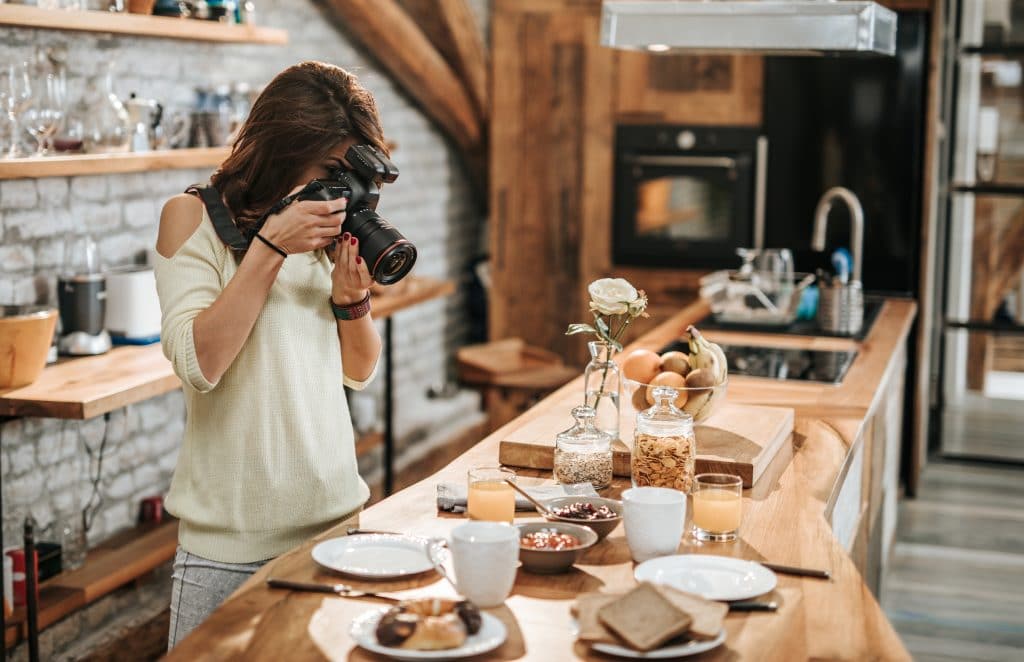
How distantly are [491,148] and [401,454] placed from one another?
1543mm

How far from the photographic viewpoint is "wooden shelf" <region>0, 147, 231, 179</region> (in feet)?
10.6

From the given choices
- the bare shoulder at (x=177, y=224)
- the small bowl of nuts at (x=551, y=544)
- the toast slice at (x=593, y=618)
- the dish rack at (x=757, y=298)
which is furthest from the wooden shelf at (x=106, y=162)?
the toast slice at (x=593, y=618)

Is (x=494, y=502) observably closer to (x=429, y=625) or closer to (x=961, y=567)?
(x=429, y=625)

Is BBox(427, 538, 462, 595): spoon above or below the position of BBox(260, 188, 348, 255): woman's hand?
below

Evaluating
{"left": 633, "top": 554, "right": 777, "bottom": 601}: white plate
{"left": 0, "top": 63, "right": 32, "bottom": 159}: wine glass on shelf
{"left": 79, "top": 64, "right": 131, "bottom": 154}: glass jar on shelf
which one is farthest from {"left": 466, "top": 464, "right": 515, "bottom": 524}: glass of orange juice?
{"left": 79, "top": 64, "right": 131, "bottom": 154}: glass jar on shelf

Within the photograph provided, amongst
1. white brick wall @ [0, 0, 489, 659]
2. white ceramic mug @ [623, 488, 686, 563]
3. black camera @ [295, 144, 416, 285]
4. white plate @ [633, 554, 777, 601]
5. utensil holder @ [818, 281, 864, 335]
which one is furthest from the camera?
utensil holder @ [818, 281, 864, 335]

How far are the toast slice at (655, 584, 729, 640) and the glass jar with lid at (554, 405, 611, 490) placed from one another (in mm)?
592

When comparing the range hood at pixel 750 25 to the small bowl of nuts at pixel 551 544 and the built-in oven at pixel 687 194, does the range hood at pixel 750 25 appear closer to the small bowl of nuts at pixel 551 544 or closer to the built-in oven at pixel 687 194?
the small bowl of nuts at pixel 551 544

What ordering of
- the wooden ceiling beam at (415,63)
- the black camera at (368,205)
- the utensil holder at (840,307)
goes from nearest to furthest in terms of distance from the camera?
the black camera at (368,205) → the utensil holder at (840,307) → the wooden ceiling beam at (415,63)

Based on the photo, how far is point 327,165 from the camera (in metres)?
2.11

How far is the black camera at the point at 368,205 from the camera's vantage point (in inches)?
81.1

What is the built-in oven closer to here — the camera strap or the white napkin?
the white napkin

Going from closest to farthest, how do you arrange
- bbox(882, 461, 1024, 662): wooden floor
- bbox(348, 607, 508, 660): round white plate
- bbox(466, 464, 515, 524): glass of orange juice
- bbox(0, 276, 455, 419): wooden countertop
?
1. bbox(348, 607, 508, 660): round white plate
2. bbox(466, 464, 515, 524): glass of orange juice
3. bbox(0, 276, 455, 419): wooden countertop
4. bbox(882, 461, 1024, 662): wooden floor

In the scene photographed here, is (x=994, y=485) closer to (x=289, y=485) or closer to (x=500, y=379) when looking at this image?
(x=500, y=379)
